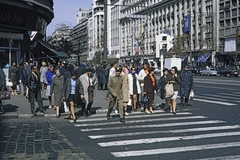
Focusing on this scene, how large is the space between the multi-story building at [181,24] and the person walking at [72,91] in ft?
158

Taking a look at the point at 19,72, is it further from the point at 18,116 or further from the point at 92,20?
the point at 92,20

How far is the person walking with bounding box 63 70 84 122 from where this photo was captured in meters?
11.5

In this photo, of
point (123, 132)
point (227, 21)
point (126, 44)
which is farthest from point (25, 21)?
point (126, 44)

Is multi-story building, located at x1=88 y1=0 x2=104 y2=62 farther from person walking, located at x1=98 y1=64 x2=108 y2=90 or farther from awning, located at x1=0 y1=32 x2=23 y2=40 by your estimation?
person walking, located at x1=98 y1=64 x2=108 y2=90

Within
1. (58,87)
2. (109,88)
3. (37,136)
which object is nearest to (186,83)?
(109,88)

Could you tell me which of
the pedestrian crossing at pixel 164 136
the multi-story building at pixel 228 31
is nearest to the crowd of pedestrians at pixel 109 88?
the pedestrian crossing at pixel 164 136

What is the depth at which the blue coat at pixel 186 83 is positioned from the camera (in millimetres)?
14383

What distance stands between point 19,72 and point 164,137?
503 inches

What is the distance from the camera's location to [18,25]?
76.4 feet

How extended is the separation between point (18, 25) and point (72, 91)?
531 inches

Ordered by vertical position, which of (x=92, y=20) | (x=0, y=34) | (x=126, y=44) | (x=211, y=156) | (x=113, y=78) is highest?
(x=92, y=20)

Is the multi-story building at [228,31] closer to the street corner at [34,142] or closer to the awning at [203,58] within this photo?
the awning at [203,58]

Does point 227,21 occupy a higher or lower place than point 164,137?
higher

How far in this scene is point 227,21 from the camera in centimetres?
6188
